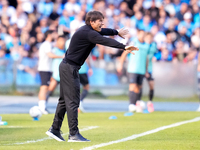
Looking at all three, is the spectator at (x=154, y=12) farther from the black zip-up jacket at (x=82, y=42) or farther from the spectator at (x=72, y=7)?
the black zip-up jacket at (x=82, y=42)

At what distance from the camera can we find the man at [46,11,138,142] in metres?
6.43

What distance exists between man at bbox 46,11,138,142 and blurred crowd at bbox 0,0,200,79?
445 inches

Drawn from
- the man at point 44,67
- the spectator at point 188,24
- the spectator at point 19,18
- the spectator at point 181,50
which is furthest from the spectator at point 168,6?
the man at point 44,67

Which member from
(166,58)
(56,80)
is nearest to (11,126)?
(56,80)

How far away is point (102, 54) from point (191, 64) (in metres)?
3.58

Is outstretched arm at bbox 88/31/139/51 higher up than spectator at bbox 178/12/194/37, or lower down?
higher up

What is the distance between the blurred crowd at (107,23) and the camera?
18.6 meters

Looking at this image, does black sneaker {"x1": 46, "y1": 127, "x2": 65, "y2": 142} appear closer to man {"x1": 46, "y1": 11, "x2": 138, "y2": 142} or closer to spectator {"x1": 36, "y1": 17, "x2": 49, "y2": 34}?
man {"x1": 46, "y1": 11, "x2": 138, "y2": 142}

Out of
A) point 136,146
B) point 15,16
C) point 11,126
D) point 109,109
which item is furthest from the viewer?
point 15,16

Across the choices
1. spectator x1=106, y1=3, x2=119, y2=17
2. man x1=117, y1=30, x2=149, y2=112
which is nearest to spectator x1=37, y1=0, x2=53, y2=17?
spectator x1=106, y1=3, x2=119, y2=17

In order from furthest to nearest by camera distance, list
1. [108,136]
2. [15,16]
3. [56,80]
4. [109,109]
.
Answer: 1. [15,16]
2. [109,109]
3. [56,80]
4. [108,136]

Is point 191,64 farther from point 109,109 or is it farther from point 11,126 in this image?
point 11,126

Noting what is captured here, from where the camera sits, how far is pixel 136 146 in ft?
19.4

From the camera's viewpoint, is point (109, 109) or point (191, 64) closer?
point (109, 109)
